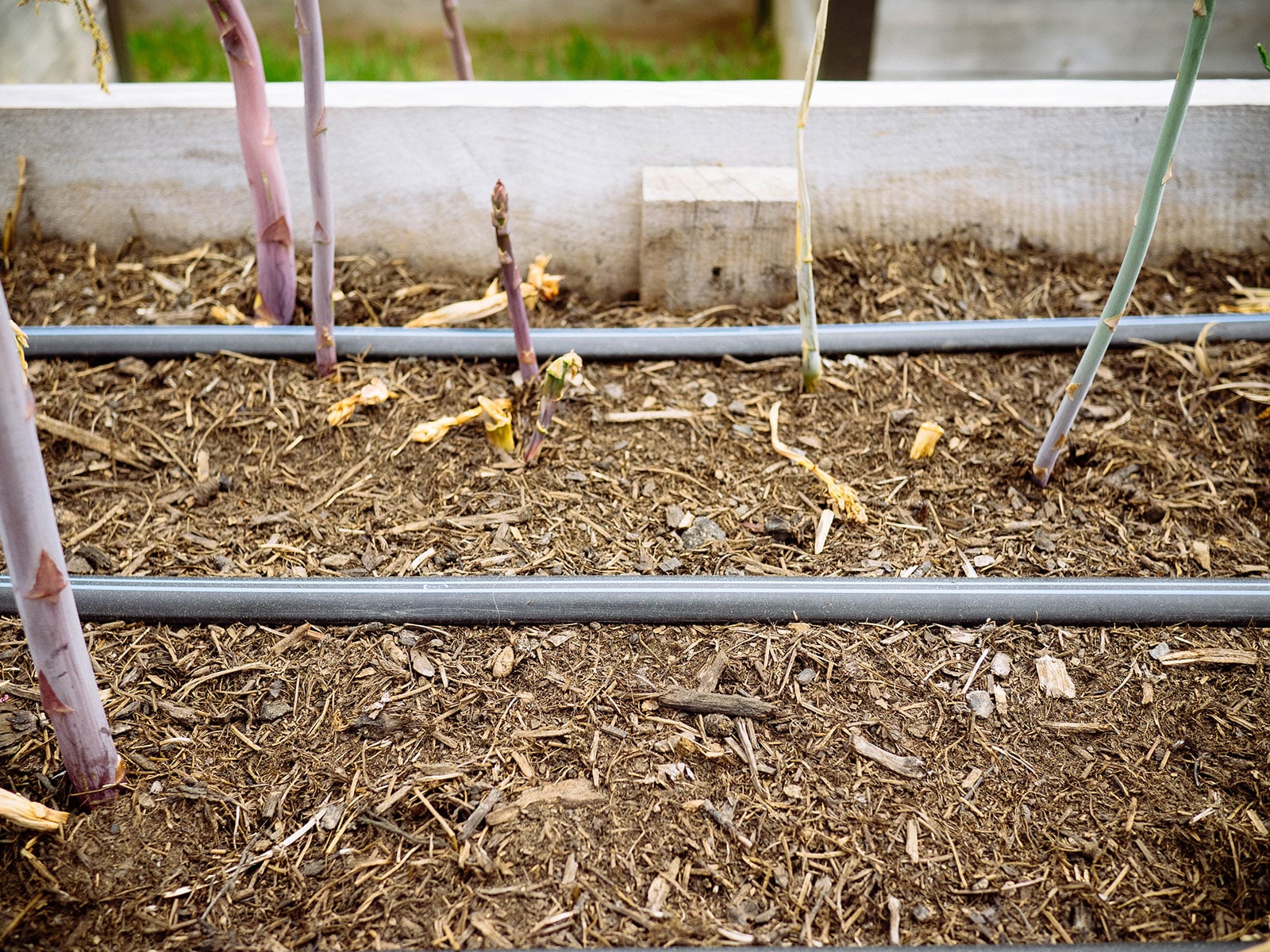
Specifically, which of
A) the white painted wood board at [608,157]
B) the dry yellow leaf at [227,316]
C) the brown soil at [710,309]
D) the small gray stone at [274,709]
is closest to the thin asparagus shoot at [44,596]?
the small gray stone at [274,709]

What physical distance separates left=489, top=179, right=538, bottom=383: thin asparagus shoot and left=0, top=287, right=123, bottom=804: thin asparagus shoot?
68cm

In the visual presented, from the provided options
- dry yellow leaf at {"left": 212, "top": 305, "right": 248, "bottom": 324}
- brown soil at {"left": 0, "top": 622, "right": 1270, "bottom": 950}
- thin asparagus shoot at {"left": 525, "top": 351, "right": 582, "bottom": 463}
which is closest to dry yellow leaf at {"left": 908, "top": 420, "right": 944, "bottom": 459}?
brown soil at {"left": 0, "top": 622, "right": 1270, "bottom": 950}

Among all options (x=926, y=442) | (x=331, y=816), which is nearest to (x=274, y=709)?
(x=331, y=816)

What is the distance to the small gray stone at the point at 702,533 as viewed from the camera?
146 cm

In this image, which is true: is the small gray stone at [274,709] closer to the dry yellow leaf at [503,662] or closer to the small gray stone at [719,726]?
the dry yellow leaf at [503,662]

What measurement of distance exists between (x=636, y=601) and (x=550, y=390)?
386mm

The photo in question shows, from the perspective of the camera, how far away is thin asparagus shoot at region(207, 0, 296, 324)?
5.19 feet

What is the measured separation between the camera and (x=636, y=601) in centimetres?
132

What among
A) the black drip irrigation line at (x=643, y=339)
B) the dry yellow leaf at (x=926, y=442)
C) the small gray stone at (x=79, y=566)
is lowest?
the small gray stone at (x=79, y=566)

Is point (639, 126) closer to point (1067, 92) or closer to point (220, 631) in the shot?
point (1067, 92)

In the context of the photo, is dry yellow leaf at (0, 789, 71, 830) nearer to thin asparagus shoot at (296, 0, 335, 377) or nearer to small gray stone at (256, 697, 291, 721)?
small gray stone at (256, 697, 291, 721)

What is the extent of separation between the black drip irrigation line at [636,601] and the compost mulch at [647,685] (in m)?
0.03

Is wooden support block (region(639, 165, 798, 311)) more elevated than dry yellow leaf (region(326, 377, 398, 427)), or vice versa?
wooden support block (region(639, 165, 798, 311))

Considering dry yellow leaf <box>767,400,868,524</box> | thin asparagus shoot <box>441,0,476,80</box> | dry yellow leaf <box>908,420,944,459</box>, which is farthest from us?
thin asparagus shoot <box>441,0,476,80</box>
